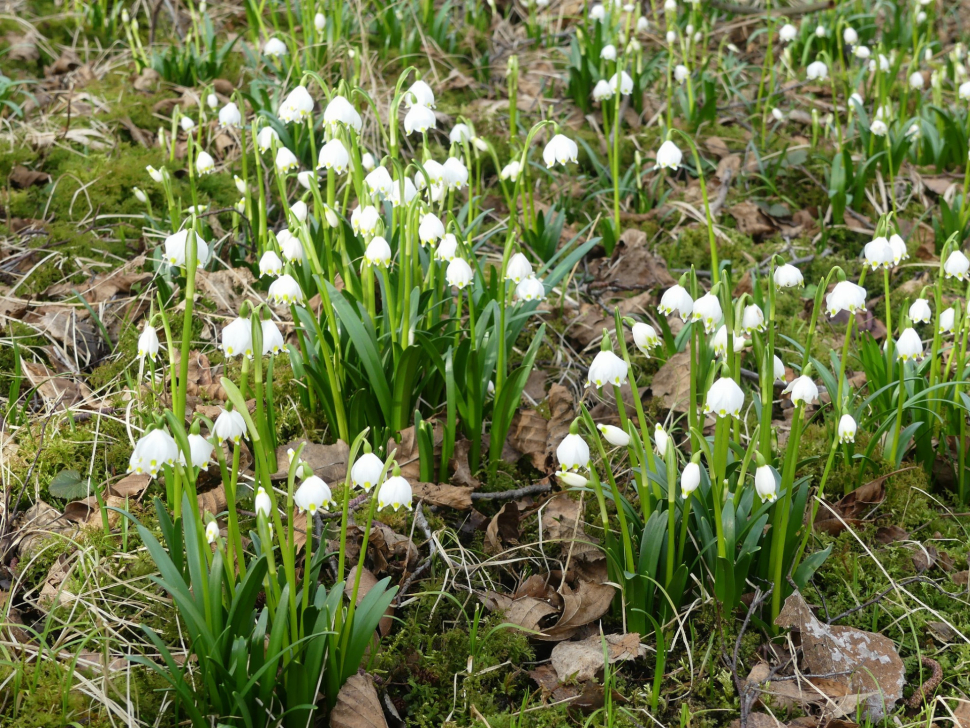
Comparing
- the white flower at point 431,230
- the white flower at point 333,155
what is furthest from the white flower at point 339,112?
the white flower at point 431,230

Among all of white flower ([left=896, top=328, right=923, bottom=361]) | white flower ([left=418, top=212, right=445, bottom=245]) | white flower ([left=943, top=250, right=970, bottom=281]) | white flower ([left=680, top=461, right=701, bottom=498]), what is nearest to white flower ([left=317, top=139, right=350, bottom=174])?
white flower ([left=418, top=212, right=445, bottom=245])

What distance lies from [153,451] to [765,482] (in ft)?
4.13

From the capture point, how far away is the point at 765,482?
1876 millimetres

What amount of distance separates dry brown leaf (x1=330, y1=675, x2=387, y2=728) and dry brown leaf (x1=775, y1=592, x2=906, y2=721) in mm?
988

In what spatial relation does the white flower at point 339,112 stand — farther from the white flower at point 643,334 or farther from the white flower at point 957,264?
the white flower at point 957,264

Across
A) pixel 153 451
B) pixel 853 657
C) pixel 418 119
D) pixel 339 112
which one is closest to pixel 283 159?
pixel 339 112

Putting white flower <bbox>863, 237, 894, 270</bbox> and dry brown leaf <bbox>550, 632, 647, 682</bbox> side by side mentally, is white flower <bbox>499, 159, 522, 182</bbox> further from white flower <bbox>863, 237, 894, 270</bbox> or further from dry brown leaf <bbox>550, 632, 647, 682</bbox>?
dry brown leaf <bbox>550, 632, 647, 682</bbox>

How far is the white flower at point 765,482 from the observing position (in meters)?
1.87

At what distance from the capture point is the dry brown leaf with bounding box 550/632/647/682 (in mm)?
1987

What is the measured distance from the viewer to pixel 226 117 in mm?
3182

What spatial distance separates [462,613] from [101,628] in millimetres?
818

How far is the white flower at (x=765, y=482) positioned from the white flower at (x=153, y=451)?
121 cm

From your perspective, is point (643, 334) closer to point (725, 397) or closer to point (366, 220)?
point (725, 397)

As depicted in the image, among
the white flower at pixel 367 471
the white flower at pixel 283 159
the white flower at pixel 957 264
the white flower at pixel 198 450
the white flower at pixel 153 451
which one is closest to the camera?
the white flower at pixel 153 451
